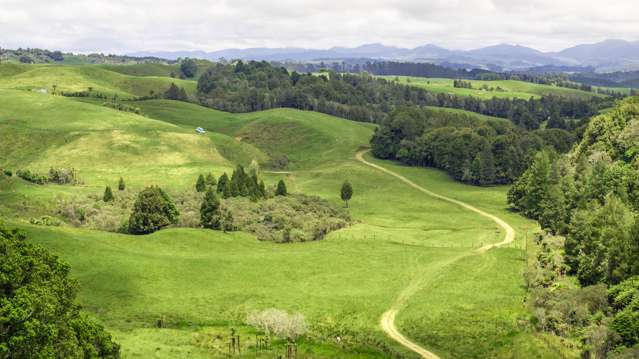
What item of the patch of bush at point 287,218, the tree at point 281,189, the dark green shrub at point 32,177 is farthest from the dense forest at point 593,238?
the dark green shrub at point 32,177

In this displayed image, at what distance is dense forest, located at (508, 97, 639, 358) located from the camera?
5772 centimetres

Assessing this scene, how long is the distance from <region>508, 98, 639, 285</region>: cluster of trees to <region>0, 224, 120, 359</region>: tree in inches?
2224

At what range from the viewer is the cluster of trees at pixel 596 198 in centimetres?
6825

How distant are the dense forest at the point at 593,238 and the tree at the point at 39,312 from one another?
40.9 metres

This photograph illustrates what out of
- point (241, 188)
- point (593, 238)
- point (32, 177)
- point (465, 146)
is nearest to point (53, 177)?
point (32, 177)

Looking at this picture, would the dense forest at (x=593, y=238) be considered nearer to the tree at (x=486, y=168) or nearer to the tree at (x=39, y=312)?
the tree at (x=486, y=168)

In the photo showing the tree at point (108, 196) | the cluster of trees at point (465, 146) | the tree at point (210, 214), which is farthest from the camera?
the cluster of trees at point (465, 146)

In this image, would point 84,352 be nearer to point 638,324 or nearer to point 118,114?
point 638,324

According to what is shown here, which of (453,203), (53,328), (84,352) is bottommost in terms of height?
(453,203)

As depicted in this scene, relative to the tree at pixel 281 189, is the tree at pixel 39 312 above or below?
above

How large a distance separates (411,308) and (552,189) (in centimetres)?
6192

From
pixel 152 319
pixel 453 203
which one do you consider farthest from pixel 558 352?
pixel 453 203

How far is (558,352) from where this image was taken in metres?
53.4

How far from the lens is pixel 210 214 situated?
311 ft
